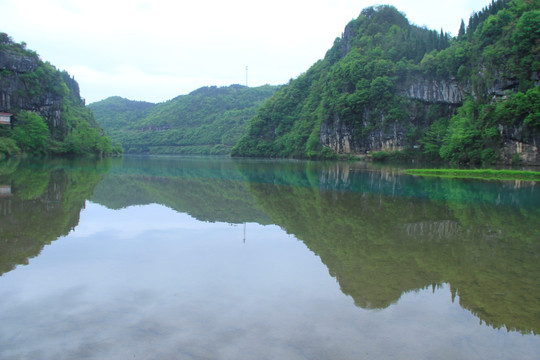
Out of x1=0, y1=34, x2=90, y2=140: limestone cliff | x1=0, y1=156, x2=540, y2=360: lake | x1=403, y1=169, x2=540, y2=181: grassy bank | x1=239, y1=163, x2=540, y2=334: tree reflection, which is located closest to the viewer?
x1=0, y1=156, x2=540, y2=360: lake

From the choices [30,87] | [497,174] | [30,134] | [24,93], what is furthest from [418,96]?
[24,93]

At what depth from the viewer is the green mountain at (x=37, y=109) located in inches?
2783

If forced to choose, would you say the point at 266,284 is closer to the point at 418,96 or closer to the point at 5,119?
the point at 5,119

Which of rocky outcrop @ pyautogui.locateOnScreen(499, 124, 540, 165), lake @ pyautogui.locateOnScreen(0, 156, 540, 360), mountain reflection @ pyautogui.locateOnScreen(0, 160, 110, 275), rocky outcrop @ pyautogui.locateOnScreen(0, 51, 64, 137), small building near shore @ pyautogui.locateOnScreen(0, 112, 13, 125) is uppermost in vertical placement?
rocky outcrop @ pyautogui.locateOnScreen(0, 51, 64, 137)

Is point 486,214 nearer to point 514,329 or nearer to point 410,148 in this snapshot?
point 514,329

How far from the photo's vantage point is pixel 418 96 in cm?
8412

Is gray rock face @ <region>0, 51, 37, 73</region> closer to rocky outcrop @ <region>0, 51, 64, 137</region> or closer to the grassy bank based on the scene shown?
rocky outcrop @ <region>0, 51, 64, 137</region>

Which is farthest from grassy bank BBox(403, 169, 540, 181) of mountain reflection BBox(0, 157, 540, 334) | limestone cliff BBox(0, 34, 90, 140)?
limestone cliff BBox(0, 34, 90, 140)

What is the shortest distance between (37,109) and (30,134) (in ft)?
55.9

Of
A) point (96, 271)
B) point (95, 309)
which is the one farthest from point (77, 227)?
point (95, 309)

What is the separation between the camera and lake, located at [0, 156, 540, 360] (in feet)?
Result: 16.4

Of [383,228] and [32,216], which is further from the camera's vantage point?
[32,216]

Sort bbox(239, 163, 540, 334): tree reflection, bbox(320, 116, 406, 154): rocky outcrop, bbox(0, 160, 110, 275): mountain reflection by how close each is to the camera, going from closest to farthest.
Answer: bbox(239, 163, 540, 334): tree reflection
bbox(0, 160, 110, 275): mountain reflection
bbox(320, 116, 406, 154): rocky outcrop

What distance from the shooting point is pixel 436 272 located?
7914 millimetres
